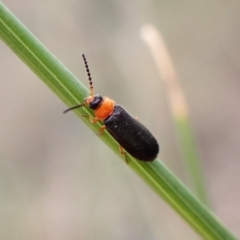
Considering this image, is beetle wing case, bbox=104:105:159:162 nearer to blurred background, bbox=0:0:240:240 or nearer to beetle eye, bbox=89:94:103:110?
beetle eye, bbox=89:94:103:110

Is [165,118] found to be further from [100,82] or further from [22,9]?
[22,9]

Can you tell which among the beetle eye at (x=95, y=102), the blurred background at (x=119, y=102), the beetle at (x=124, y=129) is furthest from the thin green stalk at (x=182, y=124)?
the blurred background at (x=119, y=102)

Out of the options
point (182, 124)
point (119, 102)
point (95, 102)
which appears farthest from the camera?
point (119, 102)

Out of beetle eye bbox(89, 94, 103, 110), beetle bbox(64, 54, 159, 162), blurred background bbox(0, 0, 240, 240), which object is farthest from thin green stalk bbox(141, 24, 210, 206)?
blurred background bbox(0, 0, 240, 240)

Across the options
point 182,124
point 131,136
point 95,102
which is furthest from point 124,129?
point 182,124

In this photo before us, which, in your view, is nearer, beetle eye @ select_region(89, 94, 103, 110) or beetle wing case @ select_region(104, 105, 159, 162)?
beetle wing case @ select_region(104, 105, 159, 162)

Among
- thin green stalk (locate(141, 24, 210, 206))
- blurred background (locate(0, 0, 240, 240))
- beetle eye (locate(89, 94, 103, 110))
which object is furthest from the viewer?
blurred background (locate(0, 0, 240, 240))

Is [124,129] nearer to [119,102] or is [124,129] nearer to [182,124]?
[182,124]
